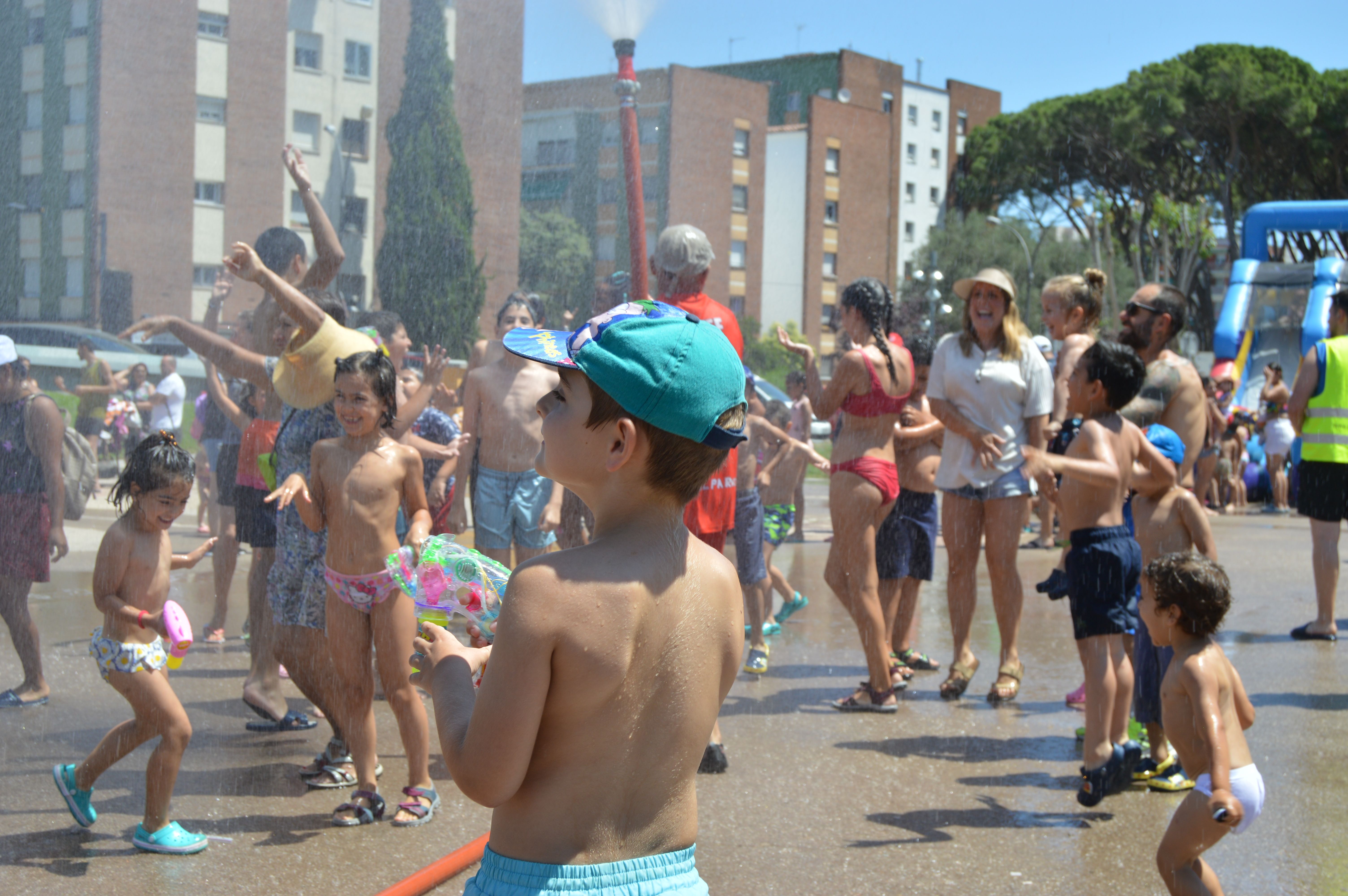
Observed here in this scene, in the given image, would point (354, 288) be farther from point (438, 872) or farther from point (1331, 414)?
point (438, 872)

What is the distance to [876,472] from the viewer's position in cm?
547

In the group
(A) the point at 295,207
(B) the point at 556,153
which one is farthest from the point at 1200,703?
(B) the point at 556,153

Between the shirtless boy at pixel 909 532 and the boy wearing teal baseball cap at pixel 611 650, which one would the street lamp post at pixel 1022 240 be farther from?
the boy wearing teal baseball cap at pixel 611 650

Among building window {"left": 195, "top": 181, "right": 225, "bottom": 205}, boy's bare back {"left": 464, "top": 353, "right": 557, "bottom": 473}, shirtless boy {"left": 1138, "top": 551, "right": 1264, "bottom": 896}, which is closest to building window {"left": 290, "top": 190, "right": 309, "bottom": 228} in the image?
building window {"left": 195, "top": 181, "right": 225, "bottom": 205}

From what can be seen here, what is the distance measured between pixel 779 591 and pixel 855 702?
1.57 metres

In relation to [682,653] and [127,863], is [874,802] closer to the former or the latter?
[127,863]

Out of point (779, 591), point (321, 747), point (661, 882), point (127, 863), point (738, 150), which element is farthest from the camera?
point (738, 150)

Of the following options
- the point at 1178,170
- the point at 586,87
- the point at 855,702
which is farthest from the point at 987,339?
the point at 586,87

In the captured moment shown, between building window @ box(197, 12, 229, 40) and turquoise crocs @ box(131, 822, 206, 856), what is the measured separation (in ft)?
39.1

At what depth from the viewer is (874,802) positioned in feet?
13.5

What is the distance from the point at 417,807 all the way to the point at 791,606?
11.0ft

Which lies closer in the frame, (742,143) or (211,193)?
(211,193)

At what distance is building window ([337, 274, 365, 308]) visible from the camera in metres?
25.0

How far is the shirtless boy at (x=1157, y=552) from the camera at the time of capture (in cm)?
444
